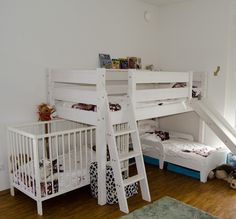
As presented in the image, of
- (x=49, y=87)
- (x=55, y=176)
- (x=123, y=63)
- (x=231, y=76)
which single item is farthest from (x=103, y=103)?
(x=231, y=76)

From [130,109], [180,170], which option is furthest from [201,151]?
[130,109]

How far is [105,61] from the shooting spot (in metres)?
3.85

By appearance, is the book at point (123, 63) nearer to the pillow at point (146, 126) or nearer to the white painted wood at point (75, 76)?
the pillow at point (146, 126)

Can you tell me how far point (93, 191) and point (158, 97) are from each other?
51.2 inches

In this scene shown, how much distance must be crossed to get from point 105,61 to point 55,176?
1.85 m

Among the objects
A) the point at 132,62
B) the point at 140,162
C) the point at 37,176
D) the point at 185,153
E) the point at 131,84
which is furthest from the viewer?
the point at 132,62

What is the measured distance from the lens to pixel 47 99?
336 cm

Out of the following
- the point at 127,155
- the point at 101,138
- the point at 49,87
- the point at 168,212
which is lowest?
the point at 168,212

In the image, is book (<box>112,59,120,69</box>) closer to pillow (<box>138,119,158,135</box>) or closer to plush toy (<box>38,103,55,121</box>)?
pillow (<box>138,119,158,135</box>)

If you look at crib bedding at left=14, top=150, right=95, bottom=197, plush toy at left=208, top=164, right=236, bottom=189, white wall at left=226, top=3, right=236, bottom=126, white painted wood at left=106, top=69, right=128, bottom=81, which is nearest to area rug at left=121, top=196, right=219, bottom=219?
crib bedding at left=14, top=150, right=95, bottom=197

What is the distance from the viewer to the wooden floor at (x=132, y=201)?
8.59 feet

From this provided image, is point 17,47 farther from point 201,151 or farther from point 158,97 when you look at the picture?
point 201,151

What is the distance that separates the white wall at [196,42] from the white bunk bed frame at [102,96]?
66 centimetres

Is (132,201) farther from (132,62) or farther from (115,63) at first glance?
(132,62)
